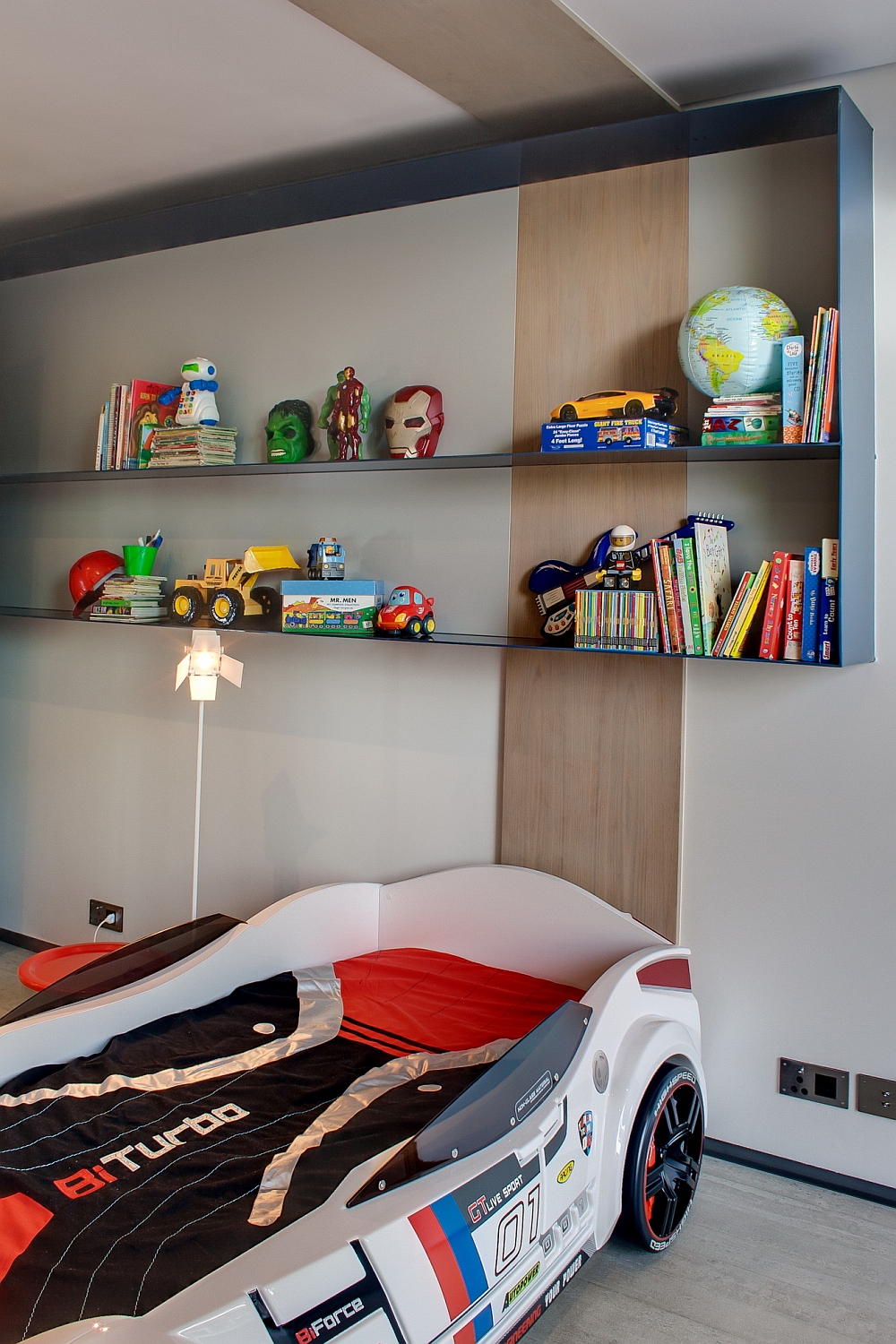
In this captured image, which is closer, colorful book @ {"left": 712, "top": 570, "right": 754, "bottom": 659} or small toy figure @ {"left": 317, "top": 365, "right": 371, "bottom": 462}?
colorful book @ {"left": 712, "top": 570, "right": 754, "bottom": 659}

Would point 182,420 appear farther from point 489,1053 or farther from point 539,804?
point 489,1053

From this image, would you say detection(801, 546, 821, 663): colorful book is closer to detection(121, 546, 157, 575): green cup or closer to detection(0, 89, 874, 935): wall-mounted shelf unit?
detection(0, 89, 874, 935): wall-mounted shelf unit

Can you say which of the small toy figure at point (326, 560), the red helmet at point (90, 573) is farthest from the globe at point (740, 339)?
the red helmet at point (90, 573)

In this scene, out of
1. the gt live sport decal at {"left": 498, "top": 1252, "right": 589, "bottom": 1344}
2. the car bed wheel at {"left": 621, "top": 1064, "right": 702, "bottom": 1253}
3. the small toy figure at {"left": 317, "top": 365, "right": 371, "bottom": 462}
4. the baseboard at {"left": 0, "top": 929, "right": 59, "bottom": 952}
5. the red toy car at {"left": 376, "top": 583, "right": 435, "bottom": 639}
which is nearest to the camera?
the gt live sport decal at {"left": 498, "top": 1252, "right": 589, "bottom": 1344}

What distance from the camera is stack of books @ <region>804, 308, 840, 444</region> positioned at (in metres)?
1.89

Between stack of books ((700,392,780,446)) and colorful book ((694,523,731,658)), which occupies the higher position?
stack of books ((700,392,780,446))

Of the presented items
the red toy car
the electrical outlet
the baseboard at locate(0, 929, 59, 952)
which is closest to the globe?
the red toy car

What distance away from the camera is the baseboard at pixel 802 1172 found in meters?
2.07

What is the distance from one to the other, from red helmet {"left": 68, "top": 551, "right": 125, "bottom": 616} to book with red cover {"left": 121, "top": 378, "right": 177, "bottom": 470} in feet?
1.08

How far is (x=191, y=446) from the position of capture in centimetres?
279

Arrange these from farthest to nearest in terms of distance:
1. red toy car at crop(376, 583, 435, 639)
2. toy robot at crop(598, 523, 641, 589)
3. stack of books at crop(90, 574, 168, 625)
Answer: stack of books at crop(90, 574, 168, 625) < red toy car at crop(376, 583, 435, 639) < toy robot at crop(598, 523, 641, 589)

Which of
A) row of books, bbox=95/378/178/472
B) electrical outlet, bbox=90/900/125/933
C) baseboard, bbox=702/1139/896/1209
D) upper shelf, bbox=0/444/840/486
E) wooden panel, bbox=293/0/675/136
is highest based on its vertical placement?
wooden panel, bbox=293/0/675/136

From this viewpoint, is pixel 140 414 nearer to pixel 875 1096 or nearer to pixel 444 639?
pixel 444 639

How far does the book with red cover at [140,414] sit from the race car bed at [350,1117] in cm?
145
